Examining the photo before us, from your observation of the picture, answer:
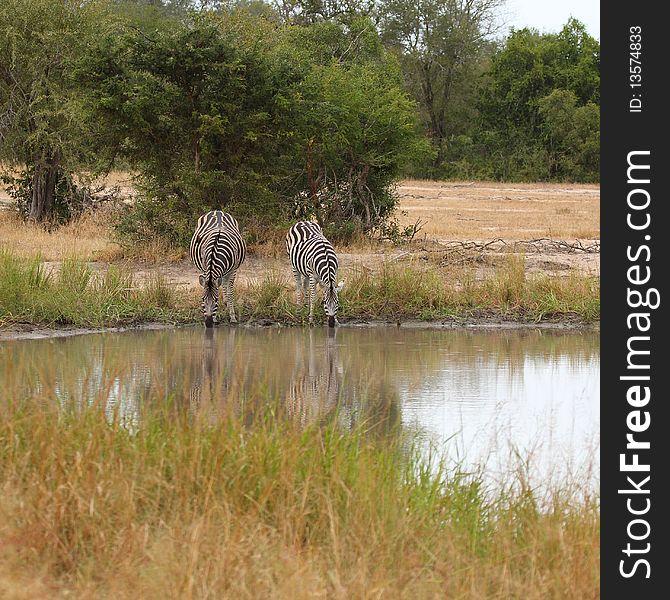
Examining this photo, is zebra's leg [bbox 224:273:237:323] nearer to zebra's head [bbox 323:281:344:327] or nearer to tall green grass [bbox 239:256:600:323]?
tall green grass [bbox 239:256:600:323]

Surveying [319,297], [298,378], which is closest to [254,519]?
[298,378]

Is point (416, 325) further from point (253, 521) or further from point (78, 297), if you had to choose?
point (253, 521)

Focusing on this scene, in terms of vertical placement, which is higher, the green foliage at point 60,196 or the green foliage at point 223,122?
the green foliage at point 223,122

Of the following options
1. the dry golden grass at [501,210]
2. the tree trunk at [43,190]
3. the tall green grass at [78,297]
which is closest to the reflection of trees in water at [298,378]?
the tall green grass at [78,297]

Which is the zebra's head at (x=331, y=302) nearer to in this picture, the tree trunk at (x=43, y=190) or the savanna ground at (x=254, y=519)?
the savanna ground at (x=254, y=519)

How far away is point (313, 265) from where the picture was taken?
15.4 metres

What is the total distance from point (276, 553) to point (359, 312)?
10277mm

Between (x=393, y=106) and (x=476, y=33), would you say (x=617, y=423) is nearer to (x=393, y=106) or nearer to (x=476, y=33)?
(x=393, y=106)

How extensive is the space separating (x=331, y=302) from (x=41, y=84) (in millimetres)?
12510

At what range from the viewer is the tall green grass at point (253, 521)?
5.36 metres

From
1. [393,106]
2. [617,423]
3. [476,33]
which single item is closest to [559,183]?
[476,33]

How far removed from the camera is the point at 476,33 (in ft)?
192

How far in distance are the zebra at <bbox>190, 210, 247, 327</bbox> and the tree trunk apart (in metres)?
10.8

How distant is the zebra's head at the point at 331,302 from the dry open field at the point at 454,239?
189 cm
